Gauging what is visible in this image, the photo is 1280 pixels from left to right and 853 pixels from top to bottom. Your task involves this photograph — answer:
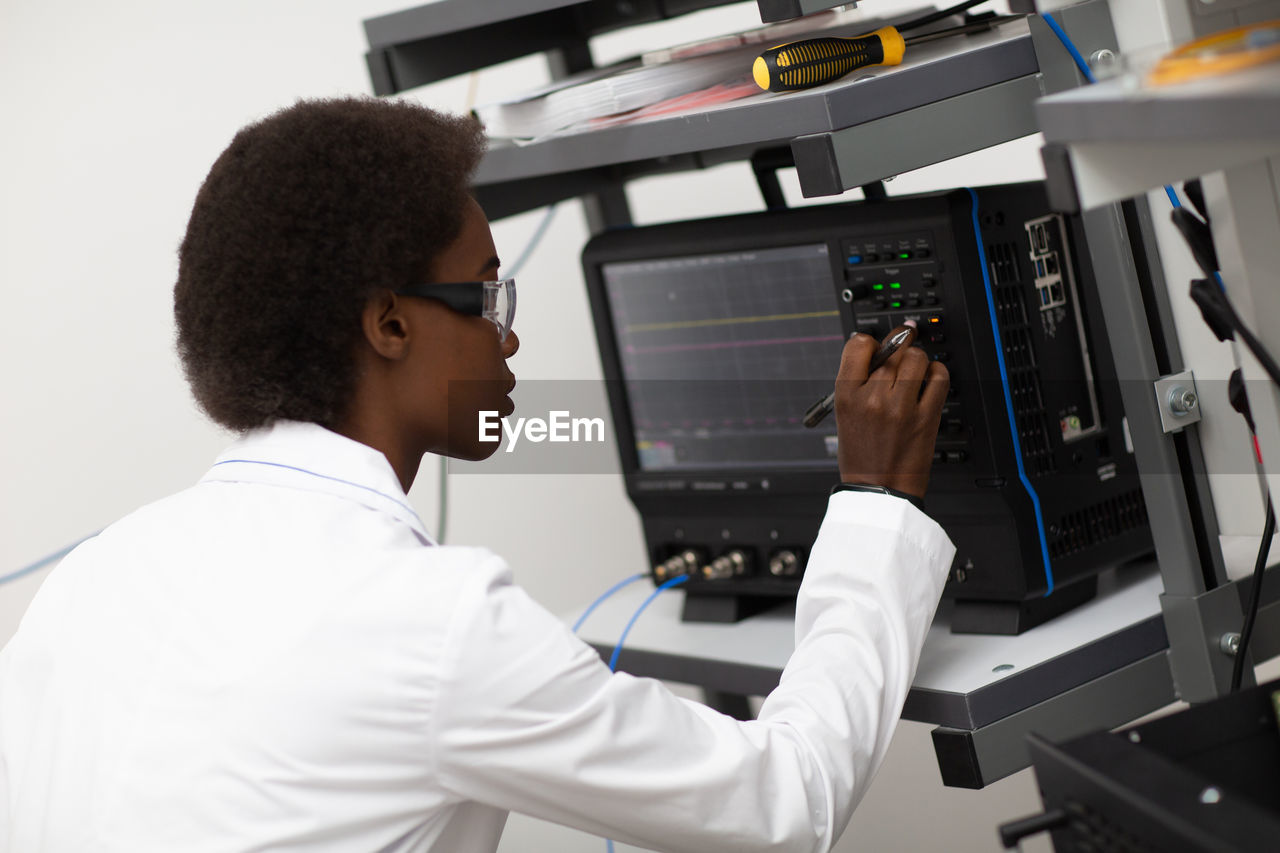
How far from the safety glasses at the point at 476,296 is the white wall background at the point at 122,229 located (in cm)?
125

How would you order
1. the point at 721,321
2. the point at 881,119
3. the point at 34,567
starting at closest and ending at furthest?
the point at 881,119 → the point at 721,321 → the point at 34,567

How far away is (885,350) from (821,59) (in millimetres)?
276

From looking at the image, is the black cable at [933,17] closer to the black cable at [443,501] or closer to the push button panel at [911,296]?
the push button panel at [911,296]

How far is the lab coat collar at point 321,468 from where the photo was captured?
3.42ft

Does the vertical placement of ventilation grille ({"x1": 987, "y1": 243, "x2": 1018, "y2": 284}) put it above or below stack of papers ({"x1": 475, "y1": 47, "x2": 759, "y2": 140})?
below

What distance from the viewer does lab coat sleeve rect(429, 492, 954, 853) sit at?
91 centimetres

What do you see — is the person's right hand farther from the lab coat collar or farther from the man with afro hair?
the lab coat collar

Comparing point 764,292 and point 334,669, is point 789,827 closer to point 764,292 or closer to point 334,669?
point 334,669

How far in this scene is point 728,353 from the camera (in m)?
1.51

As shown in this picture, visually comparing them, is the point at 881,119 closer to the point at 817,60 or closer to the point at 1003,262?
the point at 817,60

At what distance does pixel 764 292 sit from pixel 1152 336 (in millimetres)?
416

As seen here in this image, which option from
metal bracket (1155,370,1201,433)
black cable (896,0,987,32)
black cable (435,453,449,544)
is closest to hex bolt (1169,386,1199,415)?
metal bracket (1155,370,1201,433)

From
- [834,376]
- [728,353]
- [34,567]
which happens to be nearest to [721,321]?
[728,353]

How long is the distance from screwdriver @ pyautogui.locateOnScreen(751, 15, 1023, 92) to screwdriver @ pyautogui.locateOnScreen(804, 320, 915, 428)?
25 centimetres
